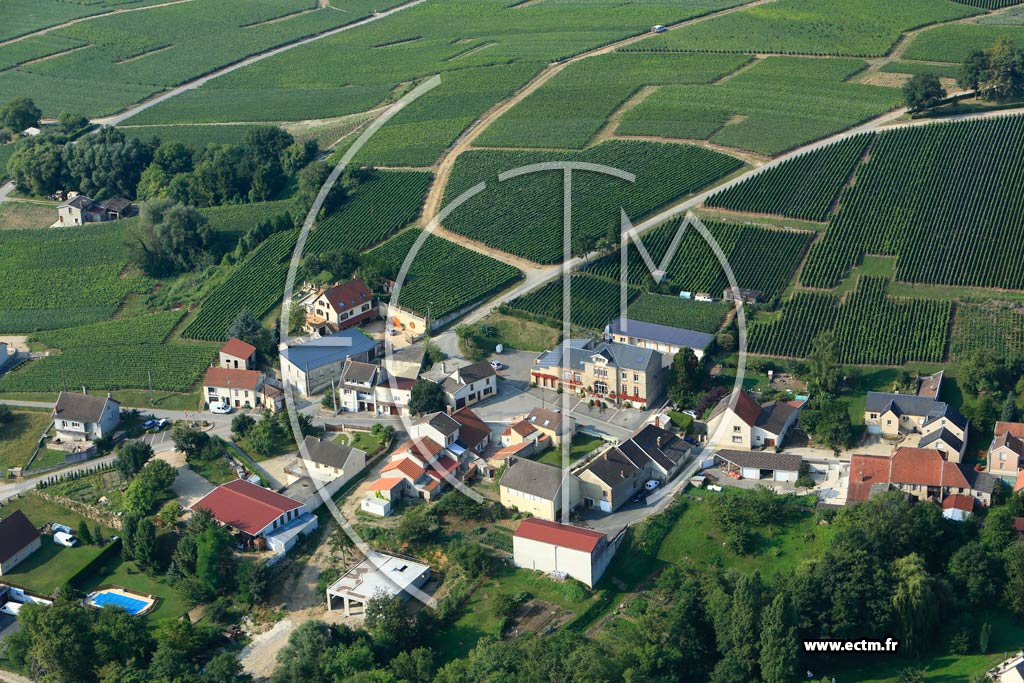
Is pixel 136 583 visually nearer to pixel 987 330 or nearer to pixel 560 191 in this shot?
pixel 560 191

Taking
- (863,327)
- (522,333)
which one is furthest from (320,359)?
(863,327)

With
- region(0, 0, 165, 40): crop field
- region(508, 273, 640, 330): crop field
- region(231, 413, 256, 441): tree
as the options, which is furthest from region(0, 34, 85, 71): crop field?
region(231, 413, 256, 441): tree

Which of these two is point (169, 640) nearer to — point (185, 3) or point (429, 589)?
point (429, 589)

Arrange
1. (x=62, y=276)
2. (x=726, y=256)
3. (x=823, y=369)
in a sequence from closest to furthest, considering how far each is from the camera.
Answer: (x=823, y=369) < (x=726, y=256) < (x=62, y=276)

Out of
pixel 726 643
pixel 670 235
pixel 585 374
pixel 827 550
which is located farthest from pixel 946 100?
pixel 726 643

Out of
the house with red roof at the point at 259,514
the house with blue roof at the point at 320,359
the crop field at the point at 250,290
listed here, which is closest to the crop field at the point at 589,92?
the crop field at the point at 250,290

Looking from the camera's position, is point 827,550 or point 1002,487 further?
point 1002,487

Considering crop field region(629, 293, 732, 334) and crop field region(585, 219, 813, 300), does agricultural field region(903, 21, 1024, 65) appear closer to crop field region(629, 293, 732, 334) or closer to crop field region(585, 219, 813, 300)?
crop field region(585, 219, 813, 300)
